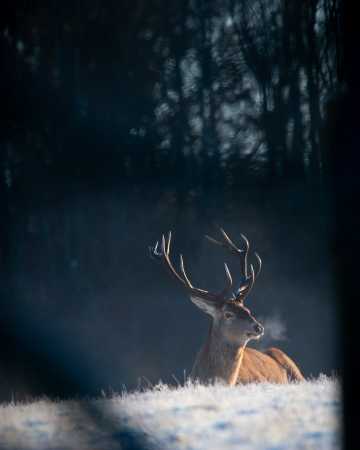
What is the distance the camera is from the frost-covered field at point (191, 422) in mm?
2094

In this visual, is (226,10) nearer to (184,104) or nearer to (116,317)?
(184,104)

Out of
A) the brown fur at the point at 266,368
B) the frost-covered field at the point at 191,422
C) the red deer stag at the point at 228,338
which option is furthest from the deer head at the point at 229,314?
the frost-covered field at the point at 191,422

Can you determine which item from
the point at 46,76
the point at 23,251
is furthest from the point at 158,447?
the point at 46,76

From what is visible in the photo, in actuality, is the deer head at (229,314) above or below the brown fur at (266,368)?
above

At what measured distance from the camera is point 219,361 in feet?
16.6

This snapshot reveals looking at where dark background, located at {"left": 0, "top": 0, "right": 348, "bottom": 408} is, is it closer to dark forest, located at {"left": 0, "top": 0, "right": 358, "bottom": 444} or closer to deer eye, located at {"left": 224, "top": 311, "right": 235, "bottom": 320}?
dark forest, located at {"left": 0, "top": 0, "right": 358, "bottom": 444}

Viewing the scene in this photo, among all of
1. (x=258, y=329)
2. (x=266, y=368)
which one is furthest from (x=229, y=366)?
(x=266, y=368)

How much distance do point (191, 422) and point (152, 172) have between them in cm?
544

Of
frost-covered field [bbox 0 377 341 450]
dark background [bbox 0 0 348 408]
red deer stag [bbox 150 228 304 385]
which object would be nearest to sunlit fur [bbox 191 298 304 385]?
red deer stag [bbox 150 228 304 385]

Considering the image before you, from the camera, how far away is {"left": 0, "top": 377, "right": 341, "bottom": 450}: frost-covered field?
2.09m

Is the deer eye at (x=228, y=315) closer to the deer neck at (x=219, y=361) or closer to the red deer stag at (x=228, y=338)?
the red deer stag at (x=228, y=338)

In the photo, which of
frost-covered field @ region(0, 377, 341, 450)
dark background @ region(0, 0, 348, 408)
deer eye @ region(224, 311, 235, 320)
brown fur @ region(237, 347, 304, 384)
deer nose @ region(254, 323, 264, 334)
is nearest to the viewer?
frost-covered field @ region(0, 377, 341, 450)

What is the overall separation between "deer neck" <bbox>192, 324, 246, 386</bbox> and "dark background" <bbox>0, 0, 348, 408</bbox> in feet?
7.85

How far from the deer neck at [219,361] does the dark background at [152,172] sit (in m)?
2.39
